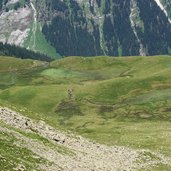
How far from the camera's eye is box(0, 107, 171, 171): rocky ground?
45.5 metres

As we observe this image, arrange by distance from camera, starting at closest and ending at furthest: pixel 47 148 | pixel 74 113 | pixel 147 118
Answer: pixel 47 148 → pixel 147 118 → pixel 74 113

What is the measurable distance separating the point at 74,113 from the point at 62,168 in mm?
147945

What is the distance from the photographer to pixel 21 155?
40844 millimetres

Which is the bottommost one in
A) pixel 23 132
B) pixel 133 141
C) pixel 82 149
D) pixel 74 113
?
pixel 74 113

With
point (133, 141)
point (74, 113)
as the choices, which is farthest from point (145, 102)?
point (133, 141)

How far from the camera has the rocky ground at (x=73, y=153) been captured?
45.5 metres

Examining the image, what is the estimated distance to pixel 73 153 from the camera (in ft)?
Answer: 174

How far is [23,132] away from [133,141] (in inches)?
1494

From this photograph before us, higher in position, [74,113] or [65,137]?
[65,137]

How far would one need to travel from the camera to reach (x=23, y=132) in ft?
175

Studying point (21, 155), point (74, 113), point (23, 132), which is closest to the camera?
point (21, 155)

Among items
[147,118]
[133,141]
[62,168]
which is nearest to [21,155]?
[62,168]

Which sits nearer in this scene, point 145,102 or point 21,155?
point 21,155

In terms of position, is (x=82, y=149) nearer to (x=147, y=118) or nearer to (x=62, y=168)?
(x=62, y=168)
